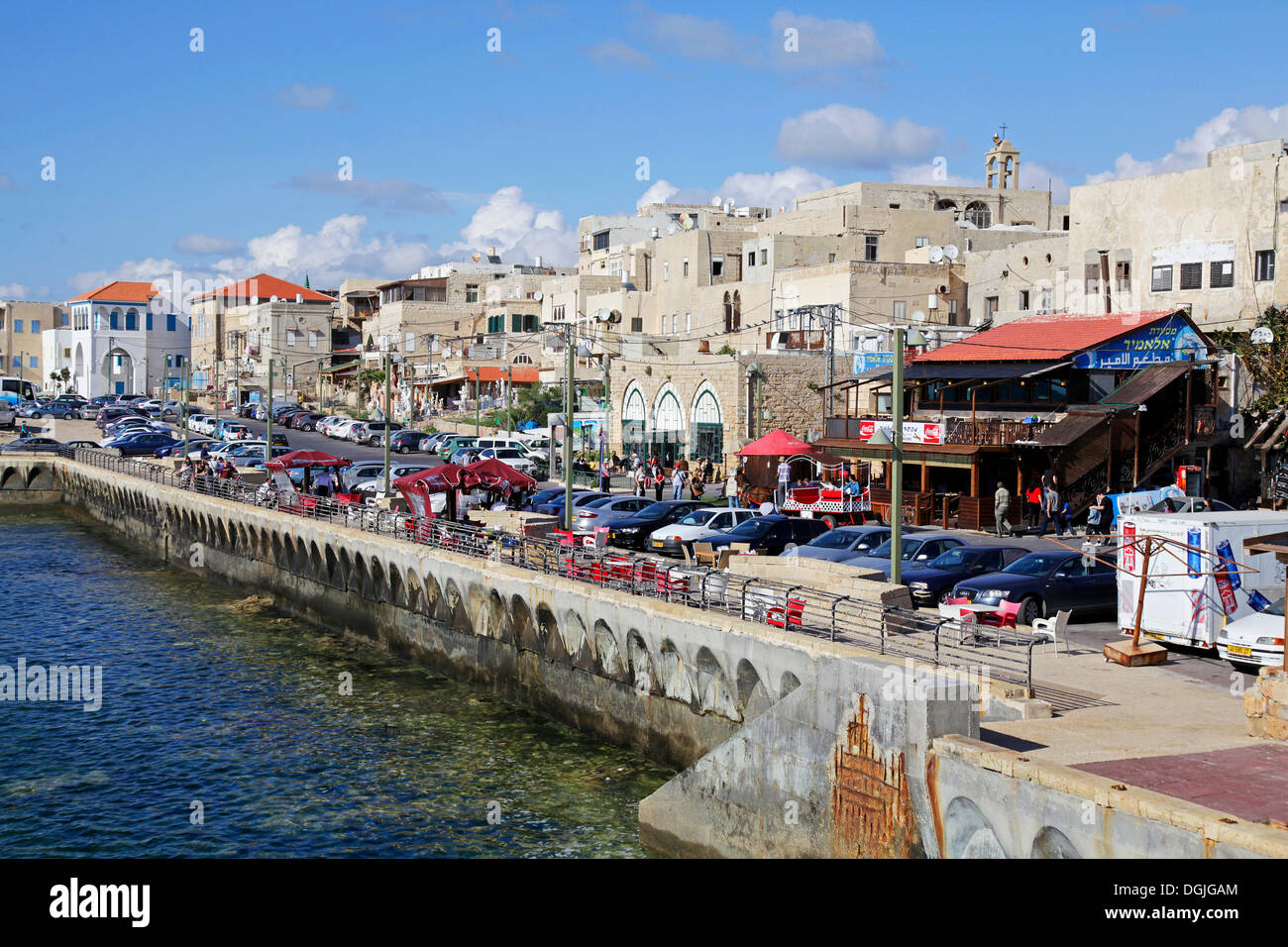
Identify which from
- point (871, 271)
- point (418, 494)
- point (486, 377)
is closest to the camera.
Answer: point (418, 494)

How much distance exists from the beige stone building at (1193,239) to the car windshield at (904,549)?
2173 cm

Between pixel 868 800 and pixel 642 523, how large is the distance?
21.5m

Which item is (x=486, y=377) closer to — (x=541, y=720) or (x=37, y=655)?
(x=37, y=655)

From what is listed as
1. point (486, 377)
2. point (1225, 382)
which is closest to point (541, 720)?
point (1225, 382)

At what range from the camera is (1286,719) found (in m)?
15.5

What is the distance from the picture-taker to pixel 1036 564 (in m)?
25.9

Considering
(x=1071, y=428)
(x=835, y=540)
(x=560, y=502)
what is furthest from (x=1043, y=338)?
(x=560, y=502)

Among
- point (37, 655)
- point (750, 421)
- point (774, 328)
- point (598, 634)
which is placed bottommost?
point (37, 655)

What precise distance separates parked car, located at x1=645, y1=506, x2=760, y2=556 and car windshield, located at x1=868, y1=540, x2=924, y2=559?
5.63m

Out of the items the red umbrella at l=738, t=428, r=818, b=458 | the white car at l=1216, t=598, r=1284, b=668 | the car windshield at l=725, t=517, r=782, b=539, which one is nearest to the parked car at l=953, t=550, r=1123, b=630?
the white car at l=1216, t=598, r=1284, b=668

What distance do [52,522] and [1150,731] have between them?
63.4 metres

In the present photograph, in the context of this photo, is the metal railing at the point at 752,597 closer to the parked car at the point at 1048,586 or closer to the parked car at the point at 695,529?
the parked car at the point at 1048,586

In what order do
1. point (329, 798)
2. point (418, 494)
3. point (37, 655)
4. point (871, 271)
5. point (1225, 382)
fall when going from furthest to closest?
point (871, 271) → point (1225, 382) → point (418, 494) → point (37, 655) → point (329, 798)

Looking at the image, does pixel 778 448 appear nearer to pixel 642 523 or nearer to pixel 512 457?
pixel 642 523
